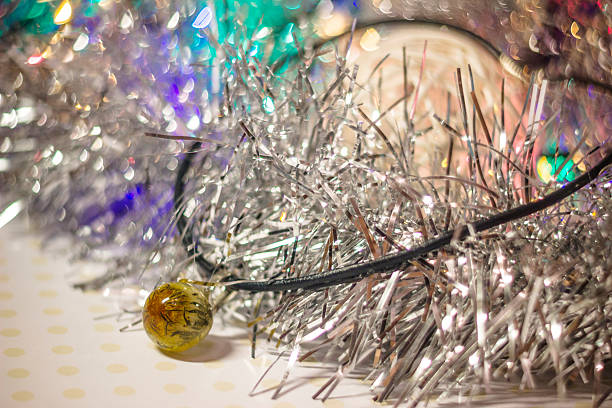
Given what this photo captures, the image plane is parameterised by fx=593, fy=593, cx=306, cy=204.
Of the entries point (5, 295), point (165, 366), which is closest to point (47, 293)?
point (5, 295)

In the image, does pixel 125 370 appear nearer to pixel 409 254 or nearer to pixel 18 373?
pixel 18 373

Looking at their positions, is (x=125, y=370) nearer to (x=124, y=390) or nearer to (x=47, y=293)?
(x=124, y=390)

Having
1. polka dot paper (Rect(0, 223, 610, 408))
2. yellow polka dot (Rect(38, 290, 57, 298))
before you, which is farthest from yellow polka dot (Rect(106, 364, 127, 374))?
yellow polka dot (Rect(38, 290, 57, 298))

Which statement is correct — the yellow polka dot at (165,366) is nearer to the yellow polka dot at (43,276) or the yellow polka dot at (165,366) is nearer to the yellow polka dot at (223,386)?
the yellow polka dot at (223,386)

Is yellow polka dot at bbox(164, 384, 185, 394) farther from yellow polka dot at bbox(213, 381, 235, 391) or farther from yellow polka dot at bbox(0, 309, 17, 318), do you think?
yellow polka dot at bbox(0, 309, 17, 318)

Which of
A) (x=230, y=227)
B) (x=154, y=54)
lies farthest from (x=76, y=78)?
(x=230, y=227)

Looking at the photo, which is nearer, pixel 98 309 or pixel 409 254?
pixel 409 254

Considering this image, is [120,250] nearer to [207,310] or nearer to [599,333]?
[207,310]
